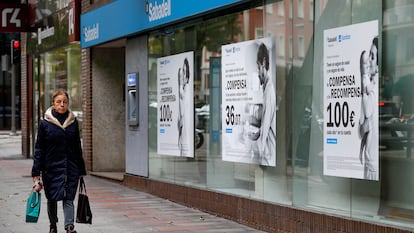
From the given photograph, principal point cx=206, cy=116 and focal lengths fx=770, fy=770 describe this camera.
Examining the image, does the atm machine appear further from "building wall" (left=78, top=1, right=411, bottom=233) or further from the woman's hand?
the woman's hand

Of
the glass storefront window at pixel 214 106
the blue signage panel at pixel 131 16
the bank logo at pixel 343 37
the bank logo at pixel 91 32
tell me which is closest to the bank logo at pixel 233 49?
the glass storefront window at pixel 214 106

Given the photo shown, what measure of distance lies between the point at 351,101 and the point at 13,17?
15076 millimetres

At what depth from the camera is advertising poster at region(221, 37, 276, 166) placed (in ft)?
30.2

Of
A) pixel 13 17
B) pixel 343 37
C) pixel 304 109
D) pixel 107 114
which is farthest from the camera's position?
pixel 13 17

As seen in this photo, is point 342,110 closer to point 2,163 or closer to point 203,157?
point 203,157

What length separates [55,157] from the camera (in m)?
8.24

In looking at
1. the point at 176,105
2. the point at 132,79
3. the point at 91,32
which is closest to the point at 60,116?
the point at 176,105

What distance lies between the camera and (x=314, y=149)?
841 centimetres

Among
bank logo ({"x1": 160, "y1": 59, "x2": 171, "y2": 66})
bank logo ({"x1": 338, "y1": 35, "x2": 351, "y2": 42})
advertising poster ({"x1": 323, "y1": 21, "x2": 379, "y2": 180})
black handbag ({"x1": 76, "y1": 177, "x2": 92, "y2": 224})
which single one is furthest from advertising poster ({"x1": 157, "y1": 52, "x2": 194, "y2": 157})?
bank logo ({"x1": 338, "y1": 35, "x2": 351, "y2": 42})

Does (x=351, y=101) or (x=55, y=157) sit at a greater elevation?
(x=351, y=101)

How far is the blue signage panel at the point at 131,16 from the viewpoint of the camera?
431 inches

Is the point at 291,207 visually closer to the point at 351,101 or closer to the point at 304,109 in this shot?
the point at 304,109

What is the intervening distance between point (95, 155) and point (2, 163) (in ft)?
18.8

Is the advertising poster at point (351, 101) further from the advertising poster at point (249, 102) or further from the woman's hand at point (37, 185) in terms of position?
the woman's hand at point (37, 185)
